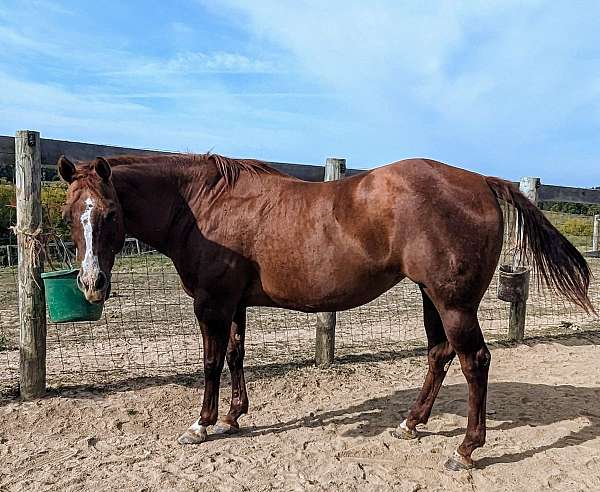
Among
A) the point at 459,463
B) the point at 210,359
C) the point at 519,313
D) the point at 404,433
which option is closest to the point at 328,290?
the point at 210,359

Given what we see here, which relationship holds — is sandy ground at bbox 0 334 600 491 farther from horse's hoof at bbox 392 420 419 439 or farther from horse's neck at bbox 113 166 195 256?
horse's neck at bbox 113 166 195 256

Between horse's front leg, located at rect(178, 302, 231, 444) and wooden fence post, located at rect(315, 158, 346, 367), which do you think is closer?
horse's front leg, located at rect(178, 302, 231, 444)

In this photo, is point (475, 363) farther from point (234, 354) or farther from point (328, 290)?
point (234, 354)

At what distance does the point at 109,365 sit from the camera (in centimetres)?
483

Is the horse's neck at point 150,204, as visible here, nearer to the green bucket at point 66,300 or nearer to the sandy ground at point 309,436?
the green bucket at point 66,300

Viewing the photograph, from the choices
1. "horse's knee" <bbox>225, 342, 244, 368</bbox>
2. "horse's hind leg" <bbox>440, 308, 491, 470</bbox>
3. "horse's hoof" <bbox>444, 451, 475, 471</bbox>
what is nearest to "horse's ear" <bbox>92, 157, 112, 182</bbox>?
"horse's knee" <bbox>225, 342, 244, 368</bbox>

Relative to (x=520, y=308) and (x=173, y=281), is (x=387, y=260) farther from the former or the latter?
(x=173, y=281)

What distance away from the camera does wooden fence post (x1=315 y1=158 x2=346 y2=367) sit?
5027 mm

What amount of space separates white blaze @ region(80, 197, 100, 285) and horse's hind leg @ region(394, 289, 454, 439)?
7.03ft

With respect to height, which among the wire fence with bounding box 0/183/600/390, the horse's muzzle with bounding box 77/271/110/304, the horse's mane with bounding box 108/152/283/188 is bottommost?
the wire fence with bounding box 0/183/600/390

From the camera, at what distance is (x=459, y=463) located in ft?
10.3

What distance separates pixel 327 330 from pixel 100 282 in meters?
2.59

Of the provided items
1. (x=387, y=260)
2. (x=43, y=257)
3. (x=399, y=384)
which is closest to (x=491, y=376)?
(x=399, y=384)

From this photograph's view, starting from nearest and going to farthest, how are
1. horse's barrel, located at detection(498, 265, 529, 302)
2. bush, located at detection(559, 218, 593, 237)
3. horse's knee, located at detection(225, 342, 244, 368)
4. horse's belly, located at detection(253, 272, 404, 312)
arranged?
horse's belly, located at detection(253, 272, 404, 312) → horse's knee, located at detection(225, 342, 244, 368) → horse's barrel, located at detection(498, 265, 529, 302) → bush, located at detection(559, 218, 593, 237)
